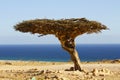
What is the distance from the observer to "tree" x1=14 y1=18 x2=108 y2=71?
2716cm

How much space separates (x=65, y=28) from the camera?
27.2m

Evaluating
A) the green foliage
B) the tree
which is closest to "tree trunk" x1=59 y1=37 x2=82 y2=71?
the tree

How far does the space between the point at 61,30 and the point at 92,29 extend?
199cm

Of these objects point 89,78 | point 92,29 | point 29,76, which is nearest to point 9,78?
point 29,76

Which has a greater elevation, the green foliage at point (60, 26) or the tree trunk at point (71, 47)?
the green foliage at point (60, 26)

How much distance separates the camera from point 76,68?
1129 inches

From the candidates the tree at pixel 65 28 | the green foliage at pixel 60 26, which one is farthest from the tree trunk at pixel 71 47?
the green foliage at pixel 60 26

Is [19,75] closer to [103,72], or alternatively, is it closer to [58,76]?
[58,76]

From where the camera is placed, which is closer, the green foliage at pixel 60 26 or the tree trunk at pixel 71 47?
the green foliage at pixel 60 26

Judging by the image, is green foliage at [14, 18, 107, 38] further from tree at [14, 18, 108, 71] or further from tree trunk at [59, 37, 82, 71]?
tree trunk at [59, 37, 82, 71]

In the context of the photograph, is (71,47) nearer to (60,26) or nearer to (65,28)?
(65,28)

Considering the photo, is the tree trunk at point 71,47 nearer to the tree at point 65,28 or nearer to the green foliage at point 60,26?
the tree at point 65,28

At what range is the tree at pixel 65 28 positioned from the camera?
27156mm

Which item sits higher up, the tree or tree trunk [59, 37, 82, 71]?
the tree
